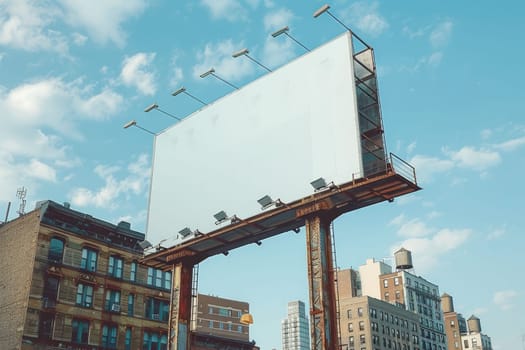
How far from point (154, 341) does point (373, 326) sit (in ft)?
239

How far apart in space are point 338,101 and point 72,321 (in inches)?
1048

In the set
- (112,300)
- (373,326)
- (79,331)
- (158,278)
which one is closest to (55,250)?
(79,331)

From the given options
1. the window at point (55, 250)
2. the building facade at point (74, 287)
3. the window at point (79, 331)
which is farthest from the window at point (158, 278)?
the window at point (55, 250)

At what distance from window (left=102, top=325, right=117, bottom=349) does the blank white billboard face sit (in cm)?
1089

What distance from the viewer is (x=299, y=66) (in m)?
34.8

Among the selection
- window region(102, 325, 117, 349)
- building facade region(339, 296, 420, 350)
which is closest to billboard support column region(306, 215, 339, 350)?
window region(102, 325, 117, 349)

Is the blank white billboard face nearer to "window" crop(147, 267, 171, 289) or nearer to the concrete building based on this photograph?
"window" crop(147, 267, 171, 289)

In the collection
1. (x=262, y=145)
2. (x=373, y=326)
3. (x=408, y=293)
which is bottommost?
(x=262, y=145)

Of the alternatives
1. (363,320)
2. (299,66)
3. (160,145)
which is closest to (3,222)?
(160,145)

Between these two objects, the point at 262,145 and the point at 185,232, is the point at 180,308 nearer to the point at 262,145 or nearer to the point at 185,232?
the point at 185,232

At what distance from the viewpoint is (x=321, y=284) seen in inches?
1143

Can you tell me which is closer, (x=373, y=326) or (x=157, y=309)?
(x=157, y=309)

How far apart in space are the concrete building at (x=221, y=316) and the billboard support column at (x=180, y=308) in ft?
290

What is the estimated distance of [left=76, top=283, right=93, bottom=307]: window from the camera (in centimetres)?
4494
